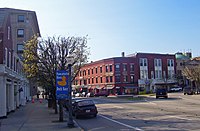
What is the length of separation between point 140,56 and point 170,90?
12241mm

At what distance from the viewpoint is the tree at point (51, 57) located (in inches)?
861

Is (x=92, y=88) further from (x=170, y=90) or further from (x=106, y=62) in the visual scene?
(x=170, y=90)

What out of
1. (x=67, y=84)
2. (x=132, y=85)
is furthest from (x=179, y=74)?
(x=67, y=84)

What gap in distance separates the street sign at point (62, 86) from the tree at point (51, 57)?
11.5 feet

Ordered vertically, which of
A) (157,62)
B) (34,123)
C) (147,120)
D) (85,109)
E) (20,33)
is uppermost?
(20,33)

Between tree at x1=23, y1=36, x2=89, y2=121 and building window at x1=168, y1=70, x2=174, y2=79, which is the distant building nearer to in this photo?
building window at x1=168, y1=70, x2=174, y2=79

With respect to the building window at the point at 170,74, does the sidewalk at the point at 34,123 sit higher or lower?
lower

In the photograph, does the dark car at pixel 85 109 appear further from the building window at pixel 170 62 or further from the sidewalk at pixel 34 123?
the building window at pixel 170 62

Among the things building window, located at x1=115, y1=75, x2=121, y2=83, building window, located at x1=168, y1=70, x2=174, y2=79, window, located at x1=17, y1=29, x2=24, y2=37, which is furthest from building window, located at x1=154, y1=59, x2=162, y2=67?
window, located at x1=17, y1=29, x2=24, y2=37

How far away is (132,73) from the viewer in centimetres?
7925

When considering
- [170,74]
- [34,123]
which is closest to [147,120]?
[34,123]

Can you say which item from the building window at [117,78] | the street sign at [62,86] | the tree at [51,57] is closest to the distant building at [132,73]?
the building window at [117,78]

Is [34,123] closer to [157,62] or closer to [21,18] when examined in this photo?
[21,18]

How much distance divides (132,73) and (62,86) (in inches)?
2478
